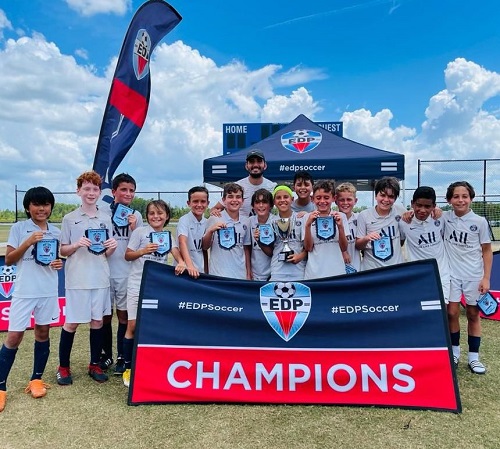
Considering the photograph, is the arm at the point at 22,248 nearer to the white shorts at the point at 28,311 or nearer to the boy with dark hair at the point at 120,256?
the white shorts at the point at 28,311

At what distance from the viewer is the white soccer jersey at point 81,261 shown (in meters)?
3.84

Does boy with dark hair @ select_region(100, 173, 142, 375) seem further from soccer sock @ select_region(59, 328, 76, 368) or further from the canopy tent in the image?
the canopy tent

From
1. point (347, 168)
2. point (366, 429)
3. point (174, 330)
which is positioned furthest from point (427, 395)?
point (347, 168)

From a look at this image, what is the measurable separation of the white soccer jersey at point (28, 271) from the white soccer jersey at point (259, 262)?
1.85 meters

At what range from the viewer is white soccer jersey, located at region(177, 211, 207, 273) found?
4.04 metres

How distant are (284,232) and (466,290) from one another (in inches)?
79.8

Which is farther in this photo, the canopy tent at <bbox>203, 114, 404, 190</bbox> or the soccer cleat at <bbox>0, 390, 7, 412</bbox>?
the canopy tent at <bbox>203, 114, 404, 190</bbox>

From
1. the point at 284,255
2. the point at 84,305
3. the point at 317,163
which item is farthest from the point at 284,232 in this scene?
the point at 317,163

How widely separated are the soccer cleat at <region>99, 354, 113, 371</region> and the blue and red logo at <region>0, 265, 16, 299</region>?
2492mm

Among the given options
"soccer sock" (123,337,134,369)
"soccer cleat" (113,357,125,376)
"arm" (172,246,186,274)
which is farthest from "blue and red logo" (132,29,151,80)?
"soccer cleat" (113,357,125,376)

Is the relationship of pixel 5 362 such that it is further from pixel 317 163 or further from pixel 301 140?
pixel 301 140

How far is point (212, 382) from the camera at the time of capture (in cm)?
338

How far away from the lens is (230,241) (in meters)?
3.92

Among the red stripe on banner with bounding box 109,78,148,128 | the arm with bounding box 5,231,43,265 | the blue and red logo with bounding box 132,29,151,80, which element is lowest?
the arm with bounding box 5,231,43,265
